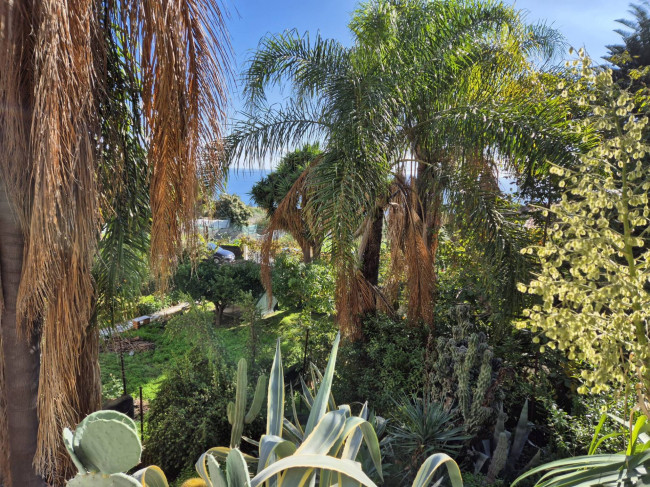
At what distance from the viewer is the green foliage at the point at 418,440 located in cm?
297

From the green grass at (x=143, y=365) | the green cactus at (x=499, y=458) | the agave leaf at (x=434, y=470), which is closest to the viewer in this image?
the agave leaf at (x=434, y=470)

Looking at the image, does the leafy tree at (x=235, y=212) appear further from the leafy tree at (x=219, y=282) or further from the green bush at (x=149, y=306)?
the green bush at (x=149, y=306)

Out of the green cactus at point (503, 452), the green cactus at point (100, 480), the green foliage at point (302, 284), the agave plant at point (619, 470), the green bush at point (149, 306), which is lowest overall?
the green cactus at point (503, 452)

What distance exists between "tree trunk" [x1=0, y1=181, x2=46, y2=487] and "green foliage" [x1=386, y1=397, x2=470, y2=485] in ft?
7.57

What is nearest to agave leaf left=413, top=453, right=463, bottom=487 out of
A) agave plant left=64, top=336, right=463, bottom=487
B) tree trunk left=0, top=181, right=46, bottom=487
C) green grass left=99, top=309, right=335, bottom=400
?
agave plant left=64, top=336, right=463, bottom=487

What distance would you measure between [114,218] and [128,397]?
3184 millimetres

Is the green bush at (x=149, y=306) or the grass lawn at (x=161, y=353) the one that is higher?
the green bush at (x=149, y=306)

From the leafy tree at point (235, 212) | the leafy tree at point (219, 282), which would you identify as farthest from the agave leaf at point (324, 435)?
the leafy tree at point (235, 212)

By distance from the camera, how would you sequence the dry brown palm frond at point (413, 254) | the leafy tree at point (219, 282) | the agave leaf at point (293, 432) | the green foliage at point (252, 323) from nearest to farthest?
the agave leaf at point (293, 432), the dry brown palm frond at point (413, 254), the green foliage at point (252, 323), the leafy tree at point (219, 282)

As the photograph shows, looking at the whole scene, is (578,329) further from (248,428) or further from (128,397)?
(128,397)

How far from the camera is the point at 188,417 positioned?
387 centimetres

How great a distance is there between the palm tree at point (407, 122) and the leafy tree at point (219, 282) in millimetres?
5579

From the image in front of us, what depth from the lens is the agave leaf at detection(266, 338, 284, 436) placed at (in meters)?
1.97

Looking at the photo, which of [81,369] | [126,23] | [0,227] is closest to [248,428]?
[81,369]
